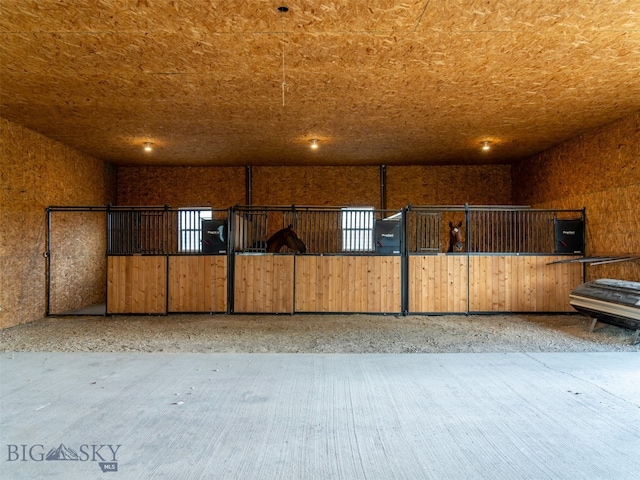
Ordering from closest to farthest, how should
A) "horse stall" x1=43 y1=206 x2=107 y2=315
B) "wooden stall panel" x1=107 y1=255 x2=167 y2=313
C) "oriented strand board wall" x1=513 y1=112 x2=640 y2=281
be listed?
"oriented strand board wall" x1=513 y1=112 x2=640 y2=281
"wooden stall panel" x1=107 y1=255 x2=167 y2=313
"horse stall" x1=43 y1=206 x2=107 y2=315

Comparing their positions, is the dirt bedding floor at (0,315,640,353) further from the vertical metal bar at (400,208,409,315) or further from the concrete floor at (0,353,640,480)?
the concrete floor at (0,353,640,480)

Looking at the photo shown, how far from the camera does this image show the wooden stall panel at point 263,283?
6090 millimetres

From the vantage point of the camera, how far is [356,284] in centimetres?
607

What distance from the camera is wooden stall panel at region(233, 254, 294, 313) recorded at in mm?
6090

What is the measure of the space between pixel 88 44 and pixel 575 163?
6.83 metres

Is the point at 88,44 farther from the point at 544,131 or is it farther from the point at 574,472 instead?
the point at 544,131

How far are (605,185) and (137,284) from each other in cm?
714

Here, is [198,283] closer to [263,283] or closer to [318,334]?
[263,283]

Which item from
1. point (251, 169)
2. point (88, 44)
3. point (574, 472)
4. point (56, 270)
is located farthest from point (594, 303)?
point (56, 270)

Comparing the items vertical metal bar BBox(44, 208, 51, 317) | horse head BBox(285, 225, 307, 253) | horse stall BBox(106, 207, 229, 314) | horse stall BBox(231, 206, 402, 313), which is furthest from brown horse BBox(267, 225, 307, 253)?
vertical metal bar BBox(44, 208, 51, 317)

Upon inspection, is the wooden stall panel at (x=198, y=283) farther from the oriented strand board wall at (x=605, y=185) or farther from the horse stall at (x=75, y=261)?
the oriented strand board wall at (x=605, y=185)

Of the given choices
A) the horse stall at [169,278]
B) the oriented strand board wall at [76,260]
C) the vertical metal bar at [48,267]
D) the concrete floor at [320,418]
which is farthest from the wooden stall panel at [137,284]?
the concrete floor at [320,418]

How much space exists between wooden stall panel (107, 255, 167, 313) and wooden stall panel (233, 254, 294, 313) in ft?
3.84

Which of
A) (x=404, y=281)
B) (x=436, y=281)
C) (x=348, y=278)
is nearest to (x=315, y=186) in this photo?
(x=348, y=278)
